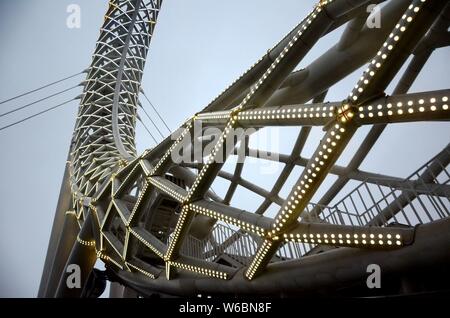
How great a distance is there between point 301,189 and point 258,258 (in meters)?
2.33

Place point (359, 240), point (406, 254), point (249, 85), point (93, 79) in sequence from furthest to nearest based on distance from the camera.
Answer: point (93, 79) < point (249, 85) < point (359, 240) < point (406, 254)

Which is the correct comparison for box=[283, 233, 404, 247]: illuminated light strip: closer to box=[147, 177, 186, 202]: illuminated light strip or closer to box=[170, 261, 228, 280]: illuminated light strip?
box=[170, 261, 228, 280]: illuminated light strip

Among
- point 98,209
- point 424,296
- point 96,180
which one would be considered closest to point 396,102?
point 424,296

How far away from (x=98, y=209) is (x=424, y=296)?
14868mm

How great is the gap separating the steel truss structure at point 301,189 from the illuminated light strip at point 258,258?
0.09ft

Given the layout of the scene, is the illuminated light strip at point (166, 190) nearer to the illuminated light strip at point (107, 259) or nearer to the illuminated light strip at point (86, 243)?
the illuminated light strip at point (107, 259)

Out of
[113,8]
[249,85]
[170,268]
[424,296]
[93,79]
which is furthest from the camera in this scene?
[113,8]

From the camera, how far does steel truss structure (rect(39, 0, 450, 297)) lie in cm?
509

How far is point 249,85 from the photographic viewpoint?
859 cm

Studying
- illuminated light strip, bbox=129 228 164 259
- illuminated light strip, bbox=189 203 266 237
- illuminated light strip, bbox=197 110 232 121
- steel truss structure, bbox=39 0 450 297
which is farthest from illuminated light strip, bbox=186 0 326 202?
illuminated light strip, bbox=129 228 164 259

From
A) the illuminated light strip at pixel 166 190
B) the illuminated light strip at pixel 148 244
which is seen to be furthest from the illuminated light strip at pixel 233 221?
the illuminated light strip at pixel 148 244

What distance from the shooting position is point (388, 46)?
4793 mm
